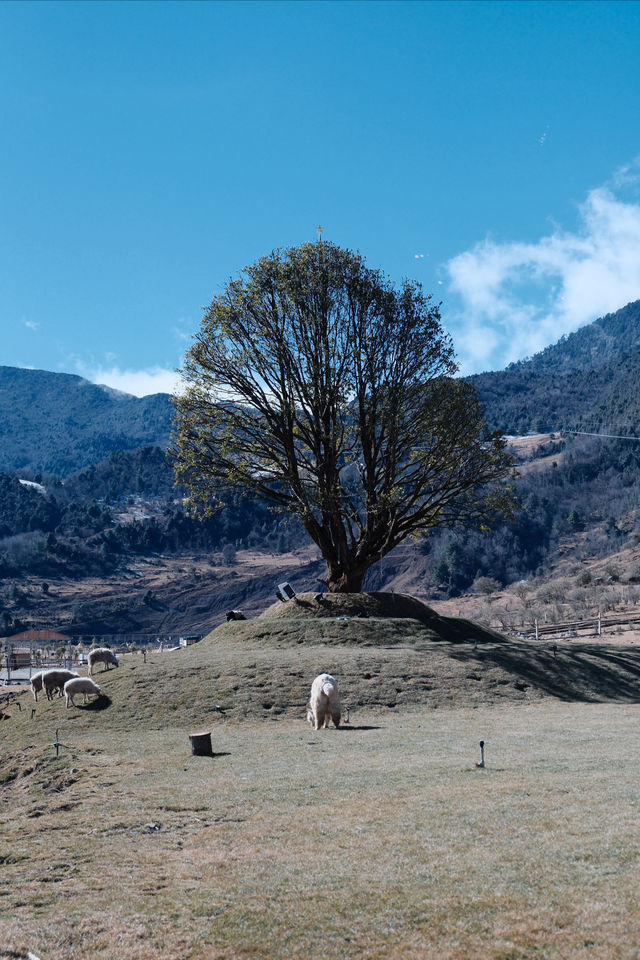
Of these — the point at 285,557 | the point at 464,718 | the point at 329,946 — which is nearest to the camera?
the point at 329,946

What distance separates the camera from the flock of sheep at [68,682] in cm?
2230

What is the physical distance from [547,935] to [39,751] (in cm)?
1317

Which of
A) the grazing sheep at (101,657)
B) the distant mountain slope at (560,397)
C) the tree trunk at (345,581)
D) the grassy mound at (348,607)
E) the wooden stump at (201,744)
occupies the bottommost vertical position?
the wooden stump at (201,744)

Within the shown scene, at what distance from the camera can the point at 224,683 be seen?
22328 millimetres

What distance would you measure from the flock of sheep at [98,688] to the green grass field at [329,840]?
634 millimetres

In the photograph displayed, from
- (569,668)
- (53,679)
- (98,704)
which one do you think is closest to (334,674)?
(98,704)

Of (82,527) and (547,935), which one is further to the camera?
(82,527)

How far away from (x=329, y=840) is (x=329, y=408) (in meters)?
24.2

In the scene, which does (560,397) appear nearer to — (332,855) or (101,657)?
(101,657)

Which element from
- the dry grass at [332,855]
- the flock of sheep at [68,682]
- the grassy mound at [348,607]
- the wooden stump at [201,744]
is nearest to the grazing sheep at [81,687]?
the flock of sheep at [68,682]

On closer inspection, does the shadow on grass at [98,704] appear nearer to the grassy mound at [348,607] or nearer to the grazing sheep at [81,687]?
the grazing sheep at [81,687]

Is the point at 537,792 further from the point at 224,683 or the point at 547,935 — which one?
the point at 224,683

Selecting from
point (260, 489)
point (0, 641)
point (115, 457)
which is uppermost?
point (115, 457)

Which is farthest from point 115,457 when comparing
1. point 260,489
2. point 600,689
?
point 600,689
